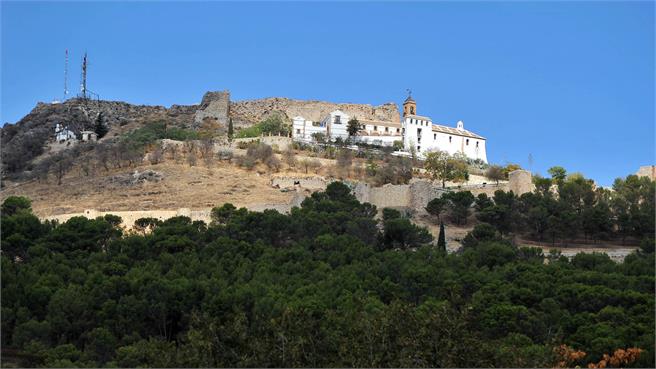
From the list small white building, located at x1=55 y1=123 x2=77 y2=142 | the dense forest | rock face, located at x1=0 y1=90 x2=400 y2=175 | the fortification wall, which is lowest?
the dense forest

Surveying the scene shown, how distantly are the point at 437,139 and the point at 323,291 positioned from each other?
114 ft

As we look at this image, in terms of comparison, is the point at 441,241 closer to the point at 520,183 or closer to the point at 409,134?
the point at 520,183

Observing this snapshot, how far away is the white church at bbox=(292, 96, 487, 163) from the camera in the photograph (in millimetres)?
60531

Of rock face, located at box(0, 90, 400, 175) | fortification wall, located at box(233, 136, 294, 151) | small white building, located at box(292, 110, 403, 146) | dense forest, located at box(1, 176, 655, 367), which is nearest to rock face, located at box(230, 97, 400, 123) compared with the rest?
rock face, located at box(0, 90, 400, 175)

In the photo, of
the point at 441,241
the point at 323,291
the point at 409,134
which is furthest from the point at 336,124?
the point at 323,291

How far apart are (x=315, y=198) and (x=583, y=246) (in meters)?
10.7

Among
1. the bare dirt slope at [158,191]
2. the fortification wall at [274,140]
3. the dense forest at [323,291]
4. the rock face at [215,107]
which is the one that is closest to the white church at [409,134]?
the fortification wall at [274,140]

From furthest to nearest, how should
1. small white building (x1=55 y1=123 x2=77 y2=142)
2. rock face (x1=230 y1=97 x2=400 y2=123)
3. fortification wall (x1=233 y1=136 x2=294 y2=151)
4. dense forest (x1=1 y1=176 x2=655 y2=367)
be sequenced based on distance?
rock face (x1=230 y1=97 x2=400 y2=123) → small white building (x1=55 y1=123 x2=77 y2=142) → fortification wall (x1=233 y1=136 x2=294 y2=151) → dense forest (x1=1 y1=176 x2=655 y2=367)

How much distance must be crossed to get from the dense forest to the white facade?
670 inches

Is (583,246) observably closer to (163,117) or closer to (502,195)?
(502,195)

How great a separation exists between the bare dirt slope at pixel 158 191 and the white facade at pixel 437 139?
40.6ft

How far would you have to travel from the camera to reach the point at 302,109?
6756 cm

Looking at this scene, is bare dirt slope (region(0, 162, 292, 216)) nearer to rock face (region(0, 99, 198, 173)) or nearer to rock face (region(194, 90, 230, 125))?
rock face (region(0, 99, 198, 173))

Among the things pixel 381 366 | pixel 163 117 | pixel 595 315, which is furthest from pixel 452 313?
pixel 163 117
